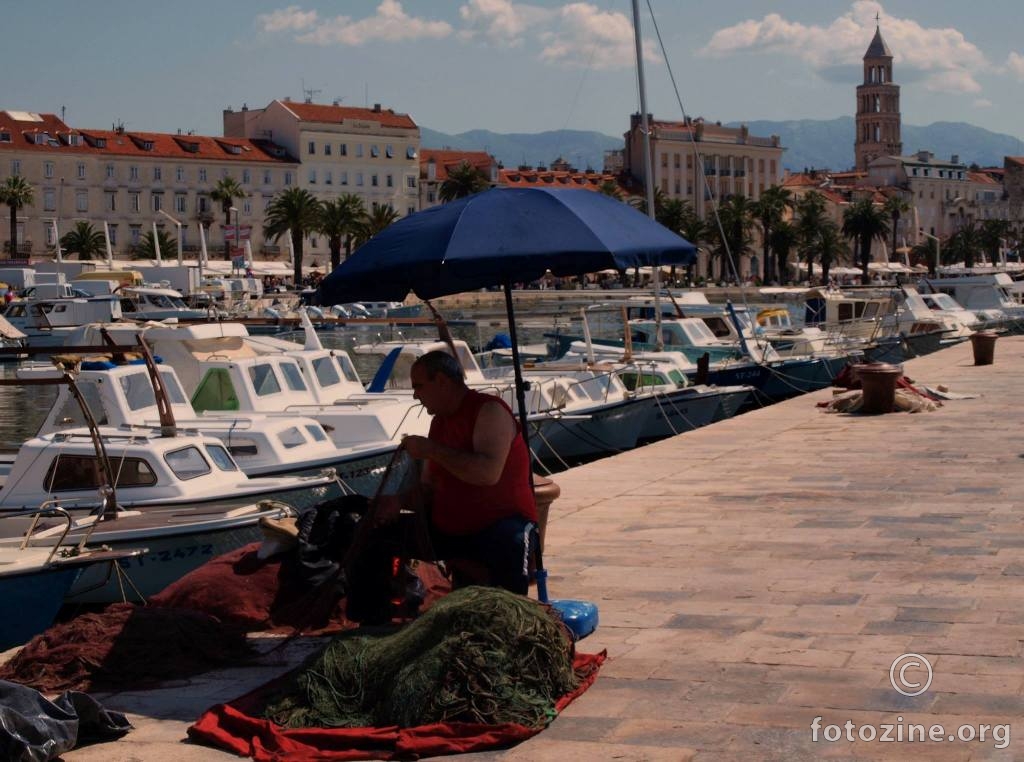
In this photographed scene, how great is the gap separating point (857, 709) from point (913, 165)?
179938 millimetres

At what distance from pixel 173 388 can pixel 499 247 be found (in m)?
11.6

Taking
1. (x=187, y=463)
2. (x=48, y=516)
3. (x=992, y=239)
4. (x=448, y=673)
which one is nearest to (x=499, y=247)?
(x=448, y=673)

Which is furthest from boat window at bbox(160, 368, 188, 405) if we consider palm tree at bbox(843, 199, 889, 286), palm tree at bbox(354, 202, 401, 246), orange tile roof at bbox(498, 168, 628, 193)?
orange tile roof at bbox(498, 168, 628, 193)

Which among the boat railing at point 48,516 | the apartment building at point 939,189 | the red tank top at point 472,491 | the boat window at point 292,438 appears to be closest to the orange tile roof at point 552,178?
the apartment building at point 939,189

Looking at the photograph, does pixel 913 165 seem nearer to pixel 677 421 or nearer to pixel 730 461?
pixel 677 421

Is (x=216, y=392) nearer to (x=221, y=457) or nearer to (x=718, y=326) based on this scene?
(x=221, y=457)

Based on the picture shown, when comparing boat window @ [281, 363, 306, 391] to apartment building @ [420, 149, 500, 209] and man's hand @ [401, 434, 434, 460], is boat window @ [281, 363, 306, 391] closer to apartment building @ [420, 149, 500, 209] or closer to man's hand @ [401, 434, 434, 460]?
man's hand @ [401, 434, 434, 460]

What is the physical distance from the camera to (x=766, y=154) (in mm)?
153625

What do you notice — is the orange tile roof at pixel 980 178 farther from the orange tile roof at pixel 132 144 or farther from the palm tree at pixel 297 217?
the palm tree at pixel 297 217

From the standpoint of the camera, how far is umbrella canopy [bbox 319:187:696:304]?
24.8 ft

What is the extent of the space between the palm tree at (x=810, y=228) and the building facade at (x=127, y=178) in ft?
144

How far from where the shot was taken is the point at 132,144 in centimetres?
12206

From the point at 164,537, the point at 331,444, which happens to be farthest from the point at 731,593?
the point at 331,444

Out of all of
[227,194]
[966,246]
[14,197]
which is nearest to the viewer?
[14,197]
